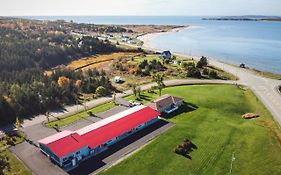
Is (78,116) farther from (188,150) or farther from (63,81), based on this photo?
(188,150)

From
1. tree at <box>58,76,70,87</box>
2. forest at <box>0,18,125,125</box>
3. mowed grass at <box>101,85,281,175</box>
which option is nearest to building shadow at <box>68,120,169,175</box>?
mowed grass at <box>101,85,281,175</box>


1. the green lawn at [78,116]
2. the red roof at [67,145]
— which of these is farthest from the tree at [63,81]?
the red roof at [67,145]

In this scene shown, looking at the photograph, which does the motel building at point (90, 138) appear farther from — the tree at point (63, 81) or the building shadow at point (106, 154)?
the tree at point (63, 81)

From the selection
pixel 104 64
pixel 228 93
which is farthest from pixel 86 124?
pixel 104 64

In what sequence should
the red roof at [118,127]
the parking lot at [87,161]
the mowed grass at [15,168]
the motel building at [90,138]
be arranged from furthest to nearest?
the red roof at [118,127] → the motel building at [90,138] → the parking lot at [87,161] → the mowed grass at [15,168]

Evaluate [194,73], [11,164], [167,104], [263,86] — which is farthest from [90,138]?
[263,86]

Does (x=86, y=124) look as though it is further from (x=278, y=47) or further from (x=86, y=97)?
(x=278, y=47)
